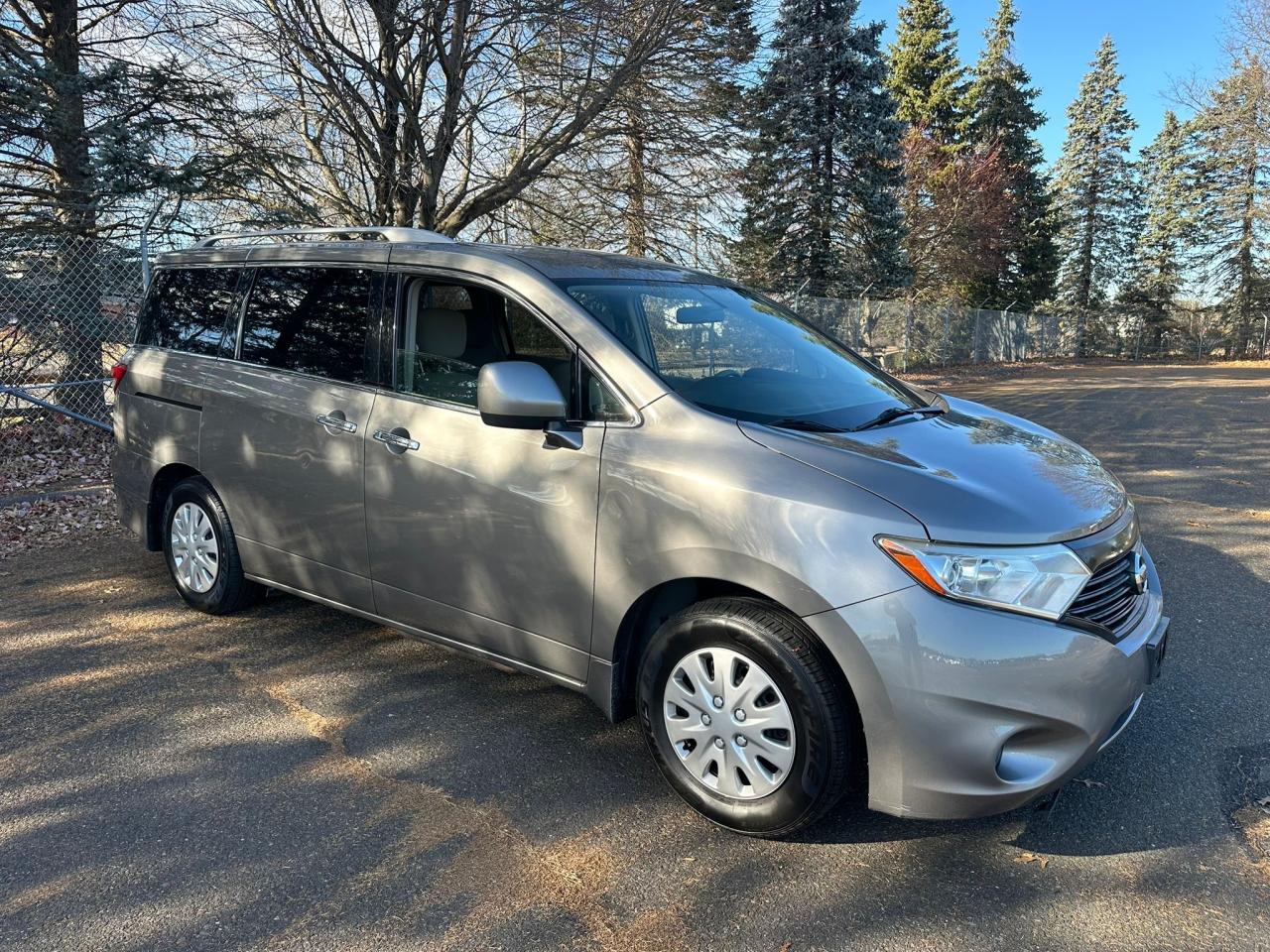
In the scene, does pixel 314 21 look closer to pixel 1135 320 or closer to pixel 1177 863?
pixel 1177 863

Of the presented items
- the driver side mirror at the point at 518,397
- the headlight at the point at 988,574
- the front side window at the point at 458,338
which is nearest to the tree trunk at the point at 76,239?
the front side window at the point at 458,338

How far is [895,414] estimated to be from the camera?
11.3ft

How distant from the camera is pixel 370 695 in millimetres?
3760

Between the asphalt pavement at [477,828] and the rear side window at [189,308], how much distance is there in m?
1.52

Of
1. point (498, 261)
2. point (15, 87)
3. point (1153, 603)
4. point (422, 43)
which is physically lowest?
point (1153, 603)

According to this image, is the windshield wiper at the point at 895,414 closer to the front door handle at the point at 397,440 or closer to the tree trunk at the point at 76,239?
the front door handle at the point at 397,440

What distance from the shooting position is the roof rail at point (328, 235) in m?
3.93

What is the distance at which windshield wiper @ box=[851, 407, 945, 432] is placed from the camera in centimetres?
321

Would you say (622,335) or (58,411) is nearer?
(622,335)

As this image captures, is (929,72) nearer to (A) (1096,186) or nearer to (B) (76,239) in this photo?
(A) (1096,186)

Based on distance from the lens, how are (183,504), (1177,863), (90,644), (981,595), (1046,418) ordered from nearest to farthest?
(981,595), (1177,863), (90,644), (183,504), (1046,418)

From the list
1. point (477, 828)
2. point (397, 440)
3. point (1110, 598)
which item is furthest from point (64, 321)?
point (1110, 598)

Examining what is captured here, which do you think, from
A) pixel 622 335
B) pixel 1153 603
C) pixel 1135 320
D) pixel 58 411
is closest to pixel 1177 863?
pixel 1153 603

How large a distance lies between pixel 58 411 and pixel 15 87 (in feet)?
10.1
